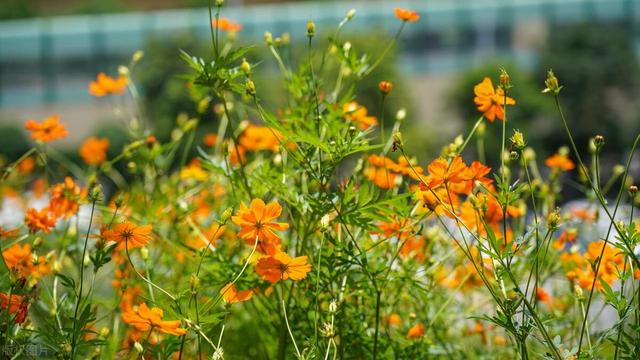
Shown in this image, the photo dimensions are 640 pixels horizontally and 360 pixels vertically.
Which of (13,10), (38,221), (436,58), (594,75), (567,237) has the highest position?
(38,221)

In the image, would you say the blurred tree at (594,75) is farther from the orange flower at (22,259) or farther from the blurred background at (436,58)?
the orange flower at (22,259)

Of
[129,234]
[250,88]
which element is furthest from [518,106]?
[129,234]

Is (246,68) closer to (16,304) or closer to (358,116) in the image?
(358,116)

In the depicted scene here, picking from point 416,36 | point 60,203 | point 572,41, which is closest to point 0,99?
point 416,36

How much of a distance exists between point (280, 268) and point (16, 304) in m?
0.32

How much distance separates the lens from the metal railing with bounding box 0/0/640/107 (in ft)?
50.0

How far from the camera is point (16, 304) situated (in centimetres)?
102

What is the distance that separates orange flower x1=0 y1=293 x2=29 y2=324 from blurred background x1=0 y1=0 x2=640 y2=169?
41.9 feet

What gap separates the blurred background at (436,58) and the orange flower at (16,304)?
12757 mm

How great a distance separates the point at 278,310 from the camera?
3.82ft

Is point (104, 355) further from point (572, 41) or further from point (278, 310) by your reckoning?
point (572, 41)

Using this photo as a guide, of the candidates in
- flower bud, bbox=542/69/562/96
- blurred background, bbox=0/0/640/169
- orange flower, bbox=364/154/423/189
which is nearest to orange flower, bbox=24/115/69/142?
orange flower, bbox=364/154/423/189

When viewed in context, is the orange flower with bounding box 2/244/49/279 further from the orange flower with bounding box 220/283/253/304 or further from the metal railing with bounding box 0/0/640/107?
the metal railing with bounding box 0/0/640/107

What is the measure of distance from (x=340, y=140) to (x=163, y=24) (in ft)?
48.8
